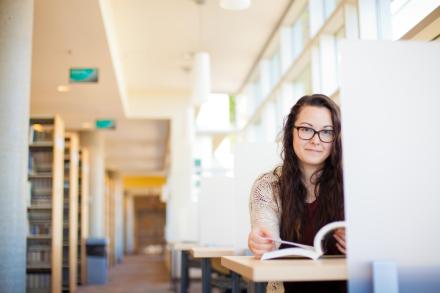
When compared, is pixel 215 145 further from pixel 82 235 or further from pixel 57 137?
pixel 57 137

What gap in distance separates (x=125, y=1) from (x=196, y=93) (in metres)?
1.45

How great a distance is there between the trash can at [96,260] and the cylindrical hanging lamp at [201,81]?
13.7 ft

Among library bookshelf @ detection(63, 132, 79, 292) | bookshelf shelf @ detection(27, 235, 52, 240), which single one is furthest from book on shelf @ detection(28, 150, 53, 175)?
library bookshelf @ detection(63, 132, 79, 292)

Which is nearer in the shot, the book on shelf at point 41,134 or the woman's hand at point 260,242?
the woman's hand at point 260,242

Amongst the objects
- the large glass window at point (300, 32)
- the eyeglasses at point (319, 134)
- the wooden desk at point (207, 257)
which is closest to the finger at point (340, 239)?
the eyeglasses at point (319, 134)

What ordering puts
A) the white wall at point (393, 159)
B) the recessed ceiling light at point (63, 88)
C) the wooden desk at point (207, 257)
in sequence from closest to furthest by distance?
Answer: the white wall at point (393, 159) < the wooden desk at point (207, 257) < the recessed ceiling light at point (63, 88)

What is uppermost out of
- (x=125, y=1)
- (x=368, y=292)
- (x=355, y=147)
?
(x=125, y=1)

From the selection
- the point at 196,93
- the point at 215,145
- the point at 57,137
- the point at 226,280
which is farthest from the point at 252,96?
→ the point at 226,280

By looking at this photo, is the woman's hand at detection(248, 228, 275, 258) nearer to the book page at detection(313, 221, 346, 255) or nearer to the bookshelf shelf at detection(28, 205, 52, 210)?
the book page at detection(313, 221, 346, 255)

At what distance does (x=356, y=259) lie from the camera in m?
1.54

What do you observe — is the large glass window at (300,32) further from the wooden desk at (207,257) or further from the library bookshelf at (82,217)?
the library bookshelf at (82,217)

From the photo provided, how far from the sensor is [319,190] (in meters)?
2.04

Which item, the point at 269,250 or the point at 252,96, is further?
the point at 252,96

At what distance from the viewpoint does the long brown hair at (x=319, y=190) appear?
2005 millimetres
